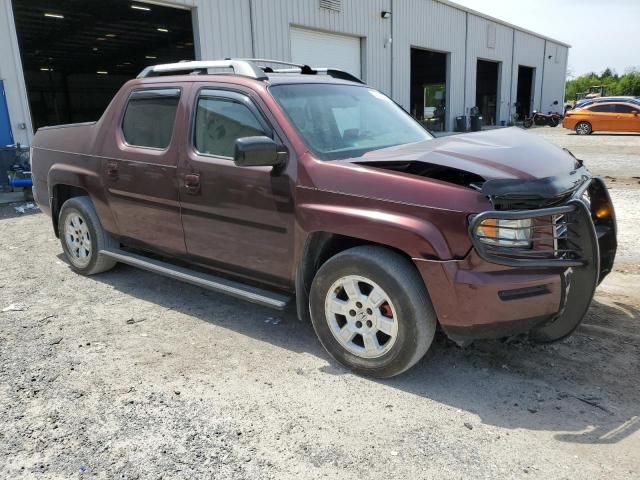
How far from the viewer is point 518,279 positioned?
291cm

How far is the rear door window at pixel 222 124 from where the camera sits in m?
3.84

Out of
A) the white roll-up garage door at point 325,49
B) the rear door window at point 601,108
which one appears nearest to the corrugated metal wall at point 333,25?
the white roll-up garage door at point 325,49

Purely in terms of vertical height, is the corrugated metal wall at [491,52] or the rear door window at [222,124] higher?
the corrugated metal wall at [491,52]

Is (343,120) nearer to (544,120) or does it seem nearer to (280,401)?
(280,401)

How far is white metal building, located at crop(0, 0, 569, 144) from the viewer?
13.6m

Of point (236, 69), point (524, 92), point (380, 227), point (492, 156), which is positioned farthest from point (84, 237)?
point (524, 92)

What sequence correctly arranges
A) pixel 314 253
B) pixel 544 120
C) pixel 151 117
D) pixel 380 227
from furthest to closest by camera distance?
pixel 544 120, pixel 151 117, pixel 314 253, pixel 380 227

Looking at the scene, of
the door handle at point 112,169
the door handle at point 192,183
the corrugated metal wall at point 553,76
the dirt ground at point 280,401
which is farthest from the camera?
the corrugated metal wall at point 553,76

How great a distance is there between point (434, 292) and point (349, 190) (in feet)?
2.64

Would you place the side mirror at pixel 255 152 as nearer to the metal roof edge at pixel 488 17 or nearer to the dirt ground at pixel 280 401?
the dirt ground at pixel 280 401

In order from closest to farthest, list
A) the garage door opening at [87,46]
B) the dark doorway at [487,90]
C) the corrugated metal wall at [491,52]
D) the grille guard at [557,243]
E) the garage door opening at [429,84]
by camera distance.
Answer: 1. the grille guard at [557,243]
2. the garage door opening at [87,46]
3. the corrugated metal wall at [491,52]
4. the garage door opening at [429,84]
5. the dark doorway at [487,90]

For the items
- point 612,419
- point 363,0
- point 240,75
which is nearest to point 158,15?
point 363,0

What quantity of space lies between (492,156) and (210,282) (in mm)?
2241

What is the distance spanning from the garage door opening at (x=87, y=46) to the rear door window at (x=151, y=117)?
11.6 m
